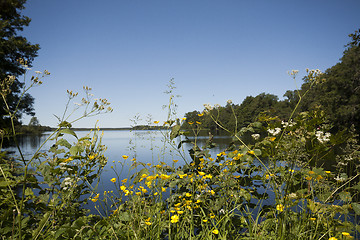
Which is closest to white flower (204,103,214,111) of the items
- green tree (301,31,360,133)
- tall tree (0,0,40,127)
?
tall tree (0,0,40,127)

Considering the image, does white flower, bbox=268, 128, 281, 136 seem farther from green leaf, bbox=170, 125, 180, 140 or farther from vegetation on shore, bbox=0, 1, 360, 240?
green leaf, bbox=170, 125, 180, 140

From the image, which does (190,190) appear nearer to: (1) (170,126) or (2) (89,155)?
(1) (170,126)

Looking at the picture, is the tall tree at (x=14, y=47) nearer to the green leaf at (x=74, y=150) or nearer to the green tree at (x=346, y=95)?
the green leaf at (x=74, y=150)

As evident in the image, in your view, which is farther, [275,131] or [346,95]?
[346,95]

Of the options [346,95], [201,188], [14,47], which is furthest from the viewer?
[346,95]

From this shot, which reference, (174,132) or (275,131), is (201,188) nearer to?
(174,132)

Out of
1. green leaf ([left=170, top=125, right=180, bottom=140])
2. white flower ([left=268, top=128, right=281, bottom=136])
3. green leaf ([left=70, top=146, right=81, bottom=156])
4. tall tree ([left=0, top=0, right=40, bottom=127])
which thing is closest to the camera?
green leaf ([left=70, top=146, right=81, bottom=156])

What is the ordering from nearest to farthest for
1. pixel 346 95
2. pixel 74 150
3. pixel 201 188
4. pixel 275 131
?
pixel 74 150 < pixel 275 131 < pixel 201 188 < pixel 346 95

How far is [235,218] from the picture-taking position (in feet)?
5.70

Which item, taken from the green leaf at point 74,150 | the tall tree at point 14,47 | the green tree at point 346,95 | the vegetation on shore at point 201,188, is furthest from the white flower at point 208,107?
the green tree at point 346,95

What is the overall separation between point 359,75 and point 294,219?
84.6 feet

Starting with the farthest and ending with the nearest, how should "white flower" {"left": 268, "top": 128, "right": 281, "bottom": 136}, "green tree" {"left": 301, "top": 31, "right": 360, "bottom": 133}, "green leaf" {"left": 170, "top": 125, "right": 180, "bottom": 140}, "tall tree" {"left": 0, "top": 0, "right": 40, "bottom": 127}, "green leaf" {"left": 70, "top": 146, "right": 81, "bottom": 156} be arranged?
"green tree" {"left": 301, "top": 31, "right": 360, "bottom": 133}, "tall tree" {"left": 0, "top": 0, "right": 40, "bottom": 127}, "green leaf" {"left": 170, "top": 125, "right": 180, "bottom": 140}, "white flower" {"left": 268, "top": 128, "right": 281, "bottom": 136}, "green leaf" {"left": 70, "top": 146, "right": 81, "bottom": 156}

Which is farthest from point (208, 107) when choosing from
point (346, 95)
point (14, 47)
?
point (346, 95)

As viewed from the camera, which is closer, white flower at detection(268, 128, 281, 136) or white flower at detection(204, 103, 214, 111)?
white flower at detection(268, 128, 281, 136)
